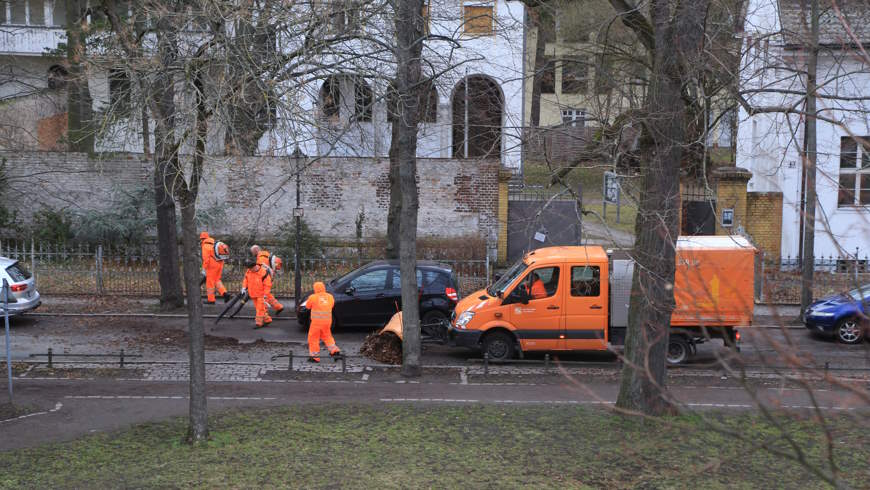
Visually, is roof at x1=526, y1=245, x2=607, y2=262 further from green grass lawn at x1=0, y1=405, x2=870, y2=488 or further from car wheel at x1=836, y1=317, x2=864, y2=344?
car wheel at x1=836, y1=317, x2=864, y2=344

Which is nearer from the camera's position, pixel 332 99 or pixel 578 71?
pixel 332 99

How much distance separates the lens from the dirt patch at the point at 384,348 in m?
14.6

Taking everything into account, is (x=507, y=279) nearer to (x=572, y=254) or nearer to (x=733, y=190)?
(x=572, y=254)

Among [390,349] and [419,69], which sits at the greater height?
[419,69]

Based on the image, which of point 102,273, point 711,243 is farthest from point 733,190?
point 102,273

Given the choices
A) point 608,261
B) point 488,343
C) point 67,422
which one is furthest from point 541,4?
point 67,422

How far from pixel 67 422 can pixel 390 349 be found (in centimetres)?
585

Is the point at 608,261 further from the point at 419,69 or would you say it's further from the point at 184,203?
the point at 184,203

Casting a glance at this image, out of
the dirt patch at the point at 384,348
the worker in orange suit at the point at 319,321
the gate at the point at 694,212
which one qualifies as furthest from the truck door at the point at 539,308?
the gate at the point at 694,212

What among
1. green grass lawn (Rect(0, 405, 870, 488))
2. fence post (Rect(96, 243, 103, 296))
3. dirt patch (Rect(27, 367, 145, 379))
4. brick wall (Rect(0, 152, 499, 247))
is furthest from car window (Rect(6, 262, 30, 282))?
green grass lawn (Rect(0, 405, 870, 488))

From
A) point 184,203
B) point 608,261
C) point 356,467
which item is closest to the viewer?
point 356,467

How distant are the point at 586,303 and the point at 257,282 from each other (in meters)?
7.22

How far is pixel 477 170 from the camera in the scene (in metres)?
24.4

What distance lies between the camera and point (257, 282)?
684 inches
